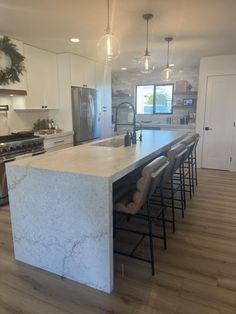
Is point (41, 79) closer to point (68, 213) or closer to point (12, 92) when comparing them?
point (12, 92)

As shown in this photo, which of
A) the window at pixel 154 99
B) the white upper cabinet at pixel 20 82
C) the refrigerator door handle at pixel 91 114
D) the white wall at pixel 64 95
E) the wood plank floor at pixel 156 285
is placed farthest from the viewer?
the window at pixel 154 99

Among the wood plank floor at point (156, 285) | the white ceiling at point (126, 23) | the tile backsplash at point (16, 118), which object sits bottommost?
the wood plank floor at point (156, 285)

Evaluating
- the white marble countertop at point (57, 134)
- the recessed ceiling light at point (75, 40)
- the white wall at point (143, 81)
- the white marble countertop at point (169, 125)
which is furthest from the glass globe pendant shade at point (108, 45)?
the white wall at point (143, 81)

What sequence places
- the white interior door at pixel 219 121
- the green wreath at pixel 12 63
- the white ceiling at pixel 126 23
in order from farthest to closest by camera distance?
the white interior door at pixel 219 121, the green wreath at pixel 12 63, the white ceiling at pixel 126 23

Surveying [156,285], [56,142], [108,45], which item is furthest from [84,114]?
[156,285]

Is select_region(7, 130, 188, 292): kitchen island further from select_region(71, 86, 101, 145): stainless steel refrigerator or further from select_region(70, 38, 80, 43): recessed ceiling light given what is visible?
select_region(71, 86, 101, 145): stainless steel refrigerator

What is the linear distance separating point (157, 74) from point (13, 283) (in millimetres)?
6283

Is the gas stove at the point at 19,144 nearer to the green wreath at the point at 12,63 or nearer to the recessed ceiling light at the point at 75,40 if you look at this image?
the green wreath at the point at 12,63

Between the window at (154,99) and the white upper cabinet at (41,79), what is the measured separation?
10.1 ft

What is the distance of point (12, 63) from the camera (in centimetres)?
371

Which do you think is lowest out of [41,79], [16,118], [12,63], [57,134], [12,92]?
[57,134]

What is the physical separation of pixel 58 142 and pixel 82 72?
1.63 m

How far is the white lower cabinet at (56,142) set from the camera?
4324 millimetres

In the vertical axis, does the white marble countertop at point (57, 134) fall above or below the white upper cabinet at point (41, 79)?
below
